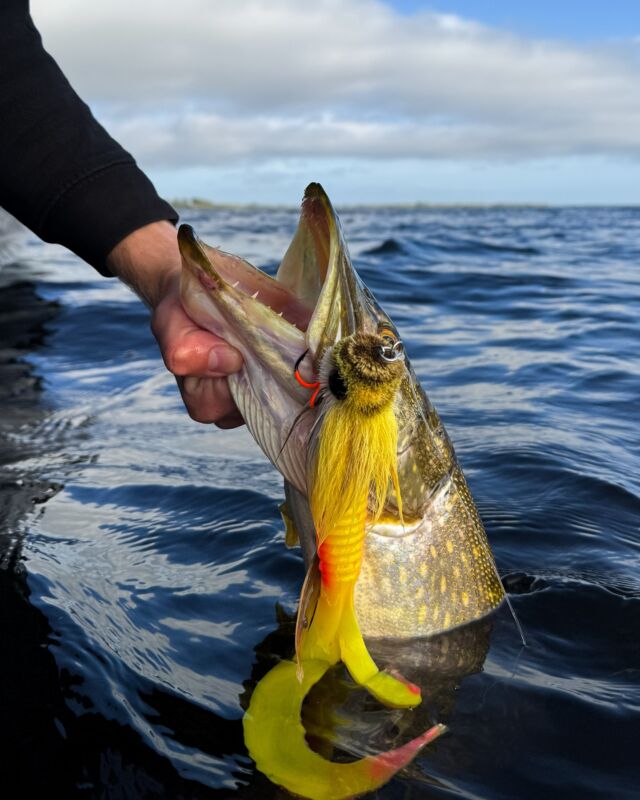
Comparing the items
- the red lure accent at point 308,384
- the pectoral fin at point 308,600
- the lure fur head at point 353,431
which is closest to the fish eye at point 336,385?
the lure fur head at point 353,431

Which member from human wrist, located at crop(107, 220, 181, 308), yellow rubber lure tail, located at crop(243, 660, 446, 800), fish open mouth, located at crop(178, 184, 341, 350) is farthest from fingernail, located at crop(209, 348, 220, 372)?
yellow rubber lure tail, located at crop(243, 660, 446, 800)

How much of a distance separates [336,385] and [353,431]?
0.12 m

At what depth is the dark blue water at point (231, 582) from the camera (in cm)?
240

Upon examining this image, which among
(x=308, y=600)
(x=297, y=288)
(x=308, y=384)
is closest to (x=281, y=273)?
(x=297, y=288)

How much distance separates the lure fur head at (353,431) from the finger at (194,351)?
44cm

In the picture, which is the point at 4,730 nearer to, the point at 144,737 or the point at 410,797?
the point at 144,737

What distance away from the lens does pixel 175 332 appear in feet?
8.28

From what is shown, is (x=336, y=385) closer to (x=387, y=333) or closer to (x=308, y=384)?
(x=308, y=384)

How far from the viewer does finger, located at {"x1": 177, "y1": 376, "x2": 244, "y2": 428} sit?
8.68 feet

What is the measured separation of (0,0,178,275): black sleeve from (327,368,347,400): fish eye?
1.26 m

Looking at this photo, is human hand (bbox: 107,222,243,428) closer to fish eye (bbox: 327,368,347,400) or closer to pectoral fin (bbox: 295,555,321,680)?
fish eye (bbox: 327,368,347,400)

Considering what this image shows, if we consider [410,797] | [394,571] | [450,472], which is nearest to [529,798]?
[410,797]

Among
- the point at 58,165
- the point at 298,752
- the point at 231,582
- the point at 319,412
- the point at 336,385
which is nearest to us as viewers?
the point at 336,385

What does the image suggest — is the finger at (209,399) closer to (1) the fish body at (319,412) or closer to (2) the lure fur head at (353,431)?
(1) the fish body at (319,412)
